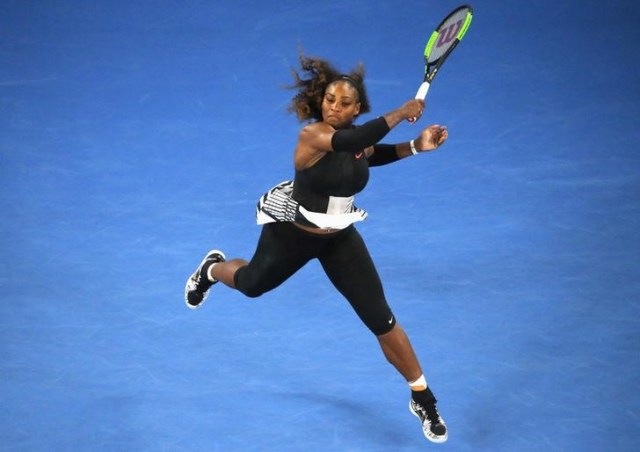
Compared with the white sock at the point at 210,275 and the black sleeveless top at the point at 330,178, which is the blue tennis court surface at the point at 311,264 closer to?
the white sock at the point at 210,275

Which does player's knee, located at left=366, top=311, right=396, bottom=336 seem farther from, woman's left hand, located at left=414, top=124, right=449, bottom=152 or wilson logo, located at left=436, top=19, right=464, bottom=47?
wilson logo, located at left=436, top=19, right=464, bottom=47

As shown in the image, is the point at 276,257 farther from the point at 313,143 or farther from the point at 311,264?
the point at 311,264

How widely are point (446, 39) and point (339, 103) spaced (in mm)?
710

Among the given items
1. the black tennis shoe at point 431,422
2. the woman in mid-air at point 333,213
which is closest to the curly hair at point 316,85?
the woman in mid-air at point 333,213

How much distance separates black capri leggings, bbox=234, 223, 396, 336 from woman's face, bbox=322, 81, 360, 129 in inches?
24.3

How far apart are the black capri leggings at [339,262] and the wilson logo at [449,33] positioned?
44.7 inches

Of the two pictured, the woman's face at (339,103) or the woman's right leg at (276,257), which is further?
the woman's right leg at (276,257)

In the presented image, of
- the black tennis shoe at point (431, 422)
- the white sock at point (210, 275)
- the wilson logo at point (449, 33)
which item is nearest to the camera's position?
the wilson logo at point (449, 33)

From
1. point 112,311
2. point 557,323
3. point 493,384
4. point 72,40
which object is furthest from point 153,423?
point 72,40

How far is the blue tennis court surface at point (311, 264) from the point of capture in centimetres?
651

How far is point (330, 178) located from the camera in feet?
19.1

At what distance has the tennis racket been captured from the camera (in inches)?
228

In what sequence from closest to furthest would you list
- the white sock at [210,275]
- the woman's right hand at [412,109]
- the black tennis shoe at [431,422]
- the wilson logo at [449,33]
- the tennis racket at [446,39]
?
the woman's right hand at [412,109] → the tennis racket at [446,39] → the wilson logo at [449,33] → the black tennis shoe at [431,422] → the white sock at [210,275]

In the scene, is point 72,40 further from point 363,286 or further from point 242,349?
point 363,286
